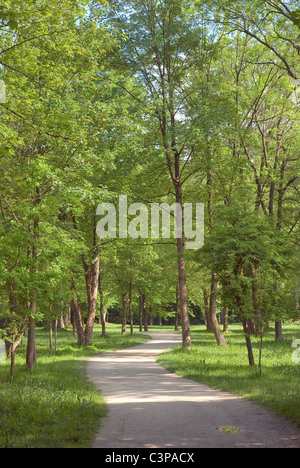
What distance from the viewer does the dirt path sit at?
21.5 ft

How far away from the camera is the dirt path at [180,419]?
6.54 meters

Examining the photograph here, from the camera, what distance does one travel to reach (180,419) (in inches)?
314

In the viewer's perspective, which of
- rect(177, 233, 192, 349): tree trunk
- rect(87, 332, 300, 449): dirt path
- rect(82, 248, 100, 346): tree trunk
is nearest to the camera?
rect(87, 332, 300, 449): dirt path

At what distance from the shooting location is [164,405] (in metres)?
9.31

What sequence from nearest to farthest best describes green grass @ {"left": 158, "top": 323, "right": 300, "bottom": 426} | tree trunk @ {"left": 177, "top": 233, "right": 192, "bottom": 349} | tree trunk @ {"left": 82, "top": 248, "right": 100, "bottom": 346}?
A: green grass @ {"left": 158, "top": 323, "right": 300, "bottom": 426} → tree trunk @ {"left": 177, "top": 233, "right": 192, "bottom": 349} → tree trunk @ {"left": 82, "top": 248, "right": 100, "bottom": 346}

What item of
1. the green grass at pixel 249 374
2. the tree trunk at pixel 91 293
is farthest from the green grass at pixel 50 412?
the tree trunk at pixel 91 293

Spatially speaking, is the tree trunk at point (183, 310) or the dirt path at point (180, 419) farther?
the tree trunk at point (183, 310)

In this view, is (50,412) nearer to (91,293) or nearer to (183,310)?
(183,310)

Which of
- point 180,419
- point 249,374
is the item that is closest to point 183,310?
point 249,374

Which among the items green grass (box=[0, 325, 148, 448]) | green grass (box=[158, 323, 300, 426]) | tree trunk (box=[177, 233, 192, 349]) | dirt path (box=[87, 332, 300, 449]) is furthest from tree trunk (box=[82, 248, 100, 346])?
dirt path (box=[87, 332, 300, 449])

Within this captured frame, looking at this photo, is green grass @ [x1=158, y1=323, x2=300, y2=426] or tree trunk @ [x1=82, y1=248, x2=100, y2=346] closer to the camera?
green grass @ [x1=158, y1=323, x2=300, y2=426]

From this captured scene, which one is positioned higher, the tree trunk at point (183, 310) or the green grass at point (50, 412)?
the tree trunk at point (183, 310)

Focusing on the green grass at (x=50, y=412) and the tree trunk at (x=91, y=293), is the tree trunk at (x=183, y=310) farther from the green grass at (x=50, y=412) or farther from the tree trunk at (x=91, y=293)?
the green grass at (x=50, y=412)

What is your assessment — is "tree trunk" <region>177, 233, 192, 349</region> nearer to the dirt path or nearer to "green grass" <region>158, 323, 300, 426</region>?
"green grass" <region>158, 323, 300, 426</region>
